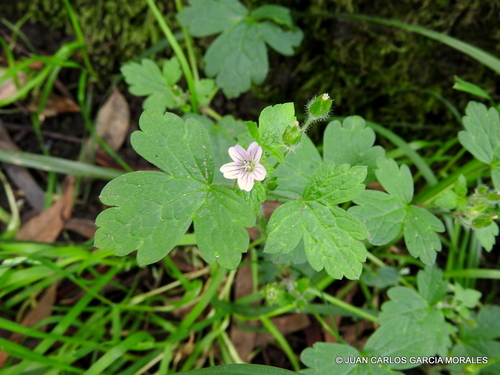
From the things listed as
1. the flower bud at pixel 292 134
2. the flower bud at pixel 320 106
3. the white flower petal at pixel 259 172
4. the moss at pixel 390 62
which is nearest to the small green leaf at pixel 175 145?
the white flower petal at pixel 259 172

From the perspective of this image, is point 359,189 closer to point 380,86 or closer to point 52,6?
point 380,86

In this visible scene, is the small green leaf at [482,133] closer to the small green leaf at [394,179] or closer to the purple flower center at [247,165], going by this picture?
the small green leaf at [394,179]

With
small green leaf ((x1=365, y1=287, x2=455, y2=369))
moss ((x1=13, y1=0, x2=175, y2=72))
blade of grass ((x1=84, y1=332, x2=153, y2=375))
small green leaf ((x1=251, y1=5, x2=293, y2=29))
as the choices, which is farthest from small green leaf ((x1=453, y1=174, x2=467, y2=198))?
moss ((x1=13, y1=0, x2=175, y2=72))

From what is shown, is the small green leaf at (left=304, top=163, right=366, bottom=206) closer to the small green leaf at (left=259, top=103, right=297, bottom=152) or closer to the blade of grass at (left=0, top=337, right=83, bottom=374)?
the small green leaf at (left=259, top=103, right=297, bottom=152)

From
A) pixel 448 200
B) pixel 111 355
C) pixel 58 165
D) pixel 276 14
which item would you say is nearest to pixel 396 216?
pixel 448 200

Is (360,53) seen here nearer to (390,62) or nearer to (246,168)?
(390,62)

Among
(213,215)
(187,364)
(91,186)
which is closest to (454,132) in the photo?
(213,215)
